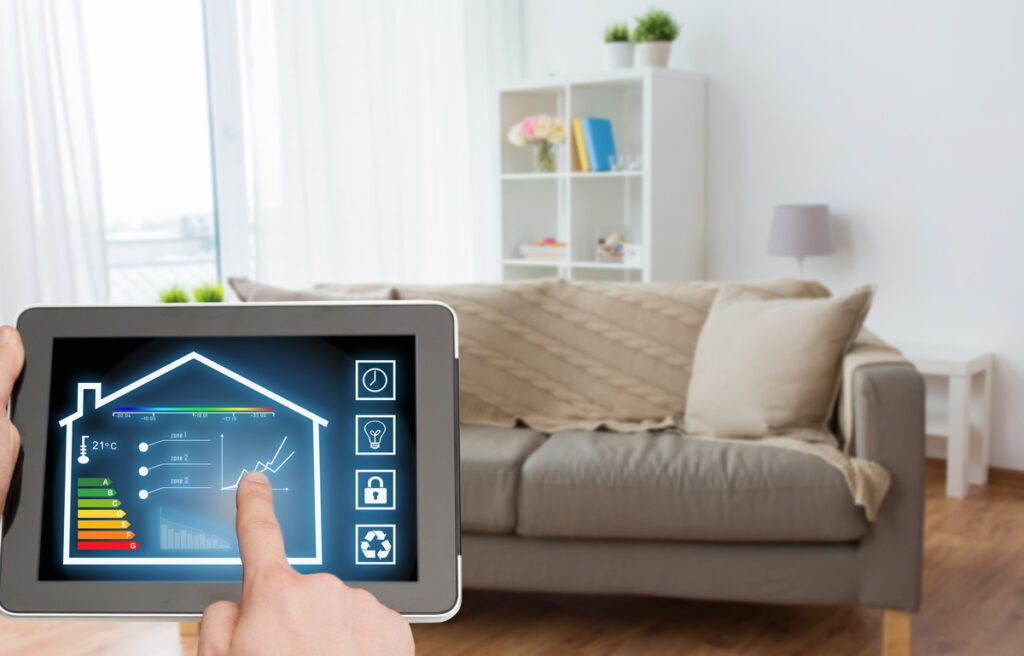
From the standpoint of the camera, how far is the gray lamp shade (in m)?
3.58

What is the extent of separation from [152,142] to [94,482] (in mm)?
3004

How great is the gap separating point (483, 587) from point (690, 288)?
104 centimetres

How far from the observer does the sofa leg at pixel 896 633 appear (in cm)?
204

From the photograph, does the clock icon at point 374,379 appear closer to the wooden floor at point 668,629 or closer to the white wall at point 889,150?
the wooden floor at point 668,629

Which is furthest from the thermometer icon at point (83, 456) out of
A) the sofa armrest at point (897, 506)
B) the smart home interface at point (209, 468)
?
the sofa armrest at point (897, 506)

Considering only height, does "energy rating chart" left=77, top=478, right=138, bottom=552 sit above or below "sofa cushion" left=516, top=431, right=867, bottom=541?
above

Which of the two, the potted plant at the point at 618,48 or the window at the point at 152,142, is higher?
the potted plant at the point at 618,48

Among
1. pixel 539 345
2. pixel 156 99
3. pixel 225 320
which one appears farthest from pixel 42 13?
pixel 225 320

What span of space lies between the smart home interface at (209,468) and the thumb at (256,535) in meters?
0.15

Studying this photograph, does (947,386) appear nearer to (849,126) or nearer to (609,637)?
(849,126)

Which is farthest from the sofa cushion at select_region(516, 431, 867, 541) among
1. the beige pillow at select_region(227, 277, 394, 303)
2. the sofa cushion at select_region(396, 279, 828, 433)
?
the beige pillow at select_region(227, 277, 394, 303)

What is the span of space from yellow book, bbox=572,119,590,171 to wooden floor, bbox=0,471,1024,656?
2.23m

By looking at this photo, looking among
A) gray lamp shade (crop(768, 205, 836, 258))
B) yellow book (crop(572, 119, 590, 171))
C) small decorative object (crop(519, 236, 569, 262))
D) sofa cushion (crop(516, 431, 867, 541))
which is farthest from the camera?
small decorative object (crop(519, 236, 569, 262))

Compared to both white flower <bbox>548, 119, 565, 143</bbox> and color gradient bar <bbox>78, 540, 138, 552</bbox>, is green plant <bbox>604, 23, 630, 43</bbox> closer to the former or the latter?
white flower <bbox>548, 119, 565, 143</bbox>
